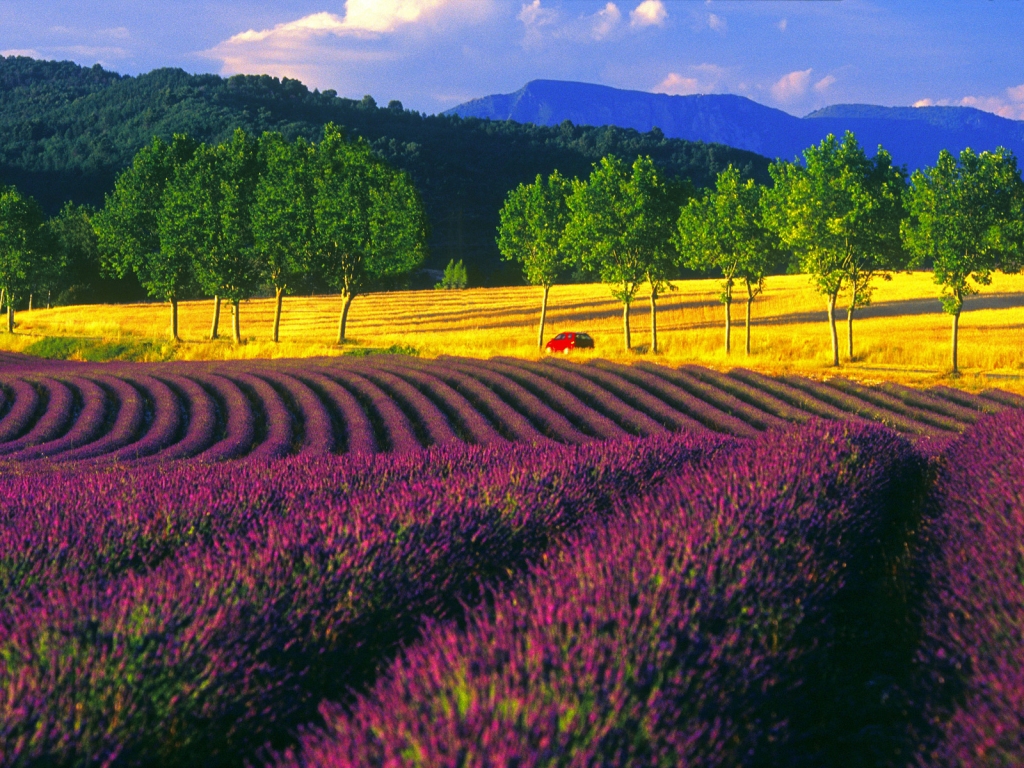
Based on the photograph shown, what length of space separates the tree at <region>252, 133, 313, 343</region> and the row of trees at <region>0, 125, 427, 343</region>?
0.05m

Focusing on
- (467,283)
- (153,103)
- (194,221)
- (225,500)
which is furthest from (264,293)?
(225,500)

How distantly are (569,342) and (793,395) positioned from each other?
68.3 ft

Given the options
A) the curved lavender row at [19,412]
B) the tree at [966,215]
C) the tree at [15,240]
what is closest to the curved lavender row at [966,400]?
the tree at [966,215]

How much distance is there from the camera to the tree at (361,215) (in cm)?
Answer: 4291

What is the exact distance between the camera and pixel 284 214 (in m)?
43.6

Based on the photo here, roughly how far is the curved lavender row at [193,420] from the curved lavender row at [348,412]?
2488mm

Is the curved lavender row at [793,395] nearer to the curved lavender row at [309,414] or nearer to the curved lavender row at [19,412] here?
the curved lavender row at [309,414]

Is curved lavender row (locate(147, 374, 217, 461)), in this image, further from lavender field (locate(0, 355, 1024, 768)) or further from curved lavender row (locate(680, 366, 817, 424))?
curved lavender row (locate(680, 366, 817, 424))

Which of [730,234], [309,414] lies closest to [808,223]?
[730,234]

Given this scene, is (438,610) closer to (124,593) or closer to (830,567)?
(124,593)

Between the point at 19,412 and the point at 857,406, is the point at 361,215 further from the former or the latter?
the point at 857,406

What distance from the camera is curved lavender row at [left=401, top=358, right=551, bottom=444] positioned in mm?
15969

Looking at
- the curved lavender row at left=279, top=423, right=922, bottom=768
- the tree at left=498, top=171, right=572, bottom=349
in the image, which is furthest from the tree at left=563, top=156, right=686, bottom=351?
the curved lavender row at left=279, top=423, right=922, bottom=768

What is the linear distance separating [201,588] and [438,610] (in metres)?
1.23
